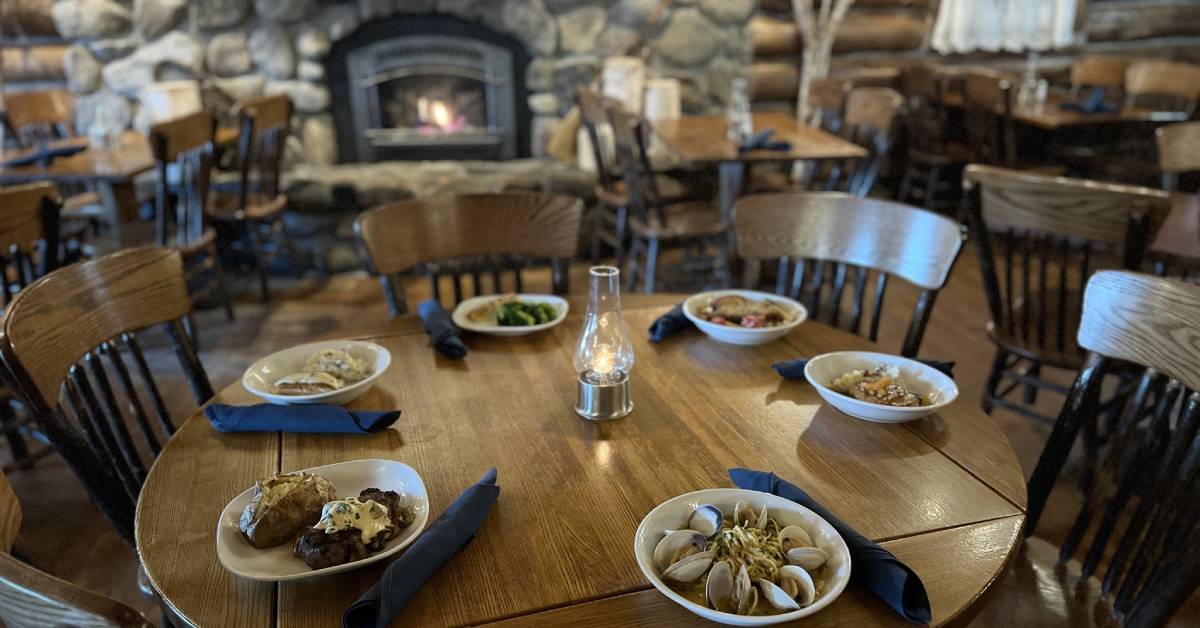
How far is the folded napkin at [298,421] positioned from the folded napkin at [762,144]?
8.00 feet

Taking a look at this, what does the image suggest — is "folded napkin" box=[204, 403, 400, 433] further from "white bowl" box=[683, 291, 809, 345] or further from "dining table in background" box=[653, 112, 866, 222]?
"dining table in background" box=[653, 112, 866, 222]

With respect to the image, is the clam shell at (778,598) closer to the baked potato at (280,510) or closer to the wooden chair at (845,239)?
the baked potato at (280,510)

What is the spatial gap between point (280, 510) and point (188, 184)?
8.78ft

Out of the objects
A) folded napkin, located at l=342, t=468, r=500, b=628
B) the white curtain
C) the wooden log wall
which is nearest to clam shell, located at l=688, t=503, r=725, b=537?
folded napkin, located at l=342, t=468, r=500, b=628

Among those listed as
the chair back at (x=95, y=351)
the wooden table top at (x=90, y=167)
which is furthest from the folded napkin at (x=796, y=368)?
the wooden table top at (x=90, y=167)

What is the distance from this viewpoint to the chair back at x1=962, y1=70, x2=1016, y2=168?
424cm

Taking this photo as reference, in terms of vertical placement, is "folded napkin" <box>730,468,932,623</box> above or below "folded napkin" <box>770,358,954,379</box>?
below

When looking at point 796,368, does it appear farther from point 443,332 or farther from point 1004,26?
point 1004,26

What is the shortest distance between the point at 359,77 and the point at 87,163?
5.58 feet

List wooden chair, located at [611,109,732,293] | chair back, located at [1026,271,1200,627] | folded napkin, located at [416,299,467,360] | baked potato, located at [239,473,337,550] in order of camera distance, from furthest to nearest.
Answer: wooden chair, located at [611,109,732,293], folded napkin, located at [416,299,467,360], chair back, located at [1026,271,1200,627], baked potato, located at [239,473,337,550]

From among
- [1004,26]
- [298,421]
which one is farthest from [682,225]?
[1004,26]

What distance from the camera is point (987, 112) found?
442 centimetres

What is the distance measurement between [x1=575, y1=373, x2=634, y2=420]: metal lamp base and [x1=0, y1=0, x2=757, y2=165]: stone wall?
3.68 m

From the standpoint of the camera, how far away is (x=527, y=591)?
32.9 inches
